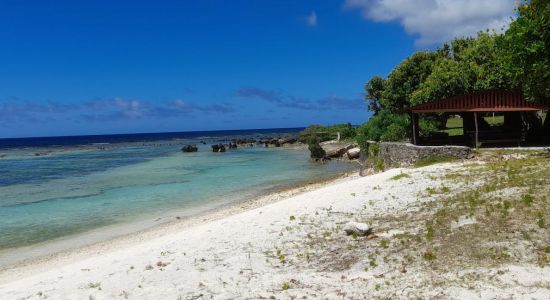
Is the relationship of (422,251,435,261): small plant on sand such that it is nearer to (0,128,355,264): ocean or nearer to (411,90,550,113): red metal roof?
(0,128,355,264): ocean

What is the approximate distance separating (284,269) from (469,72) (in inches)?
1081

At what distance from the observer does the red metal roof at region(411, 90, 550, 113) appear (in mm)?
22625

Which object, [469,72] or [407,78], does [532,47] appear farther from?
[407,78]

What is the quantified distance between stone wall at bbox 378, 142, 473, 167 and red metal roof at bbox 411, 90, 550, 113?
2.58 metres

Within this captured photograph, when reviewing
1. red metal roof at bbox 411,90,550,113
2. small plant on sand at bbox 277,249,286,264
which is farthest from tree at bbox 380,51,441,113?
small plant on sand at bbox 277,249,286,264

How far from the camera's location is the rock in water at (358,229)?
35.4ft

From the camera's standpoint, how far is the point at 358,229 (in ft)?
35.6

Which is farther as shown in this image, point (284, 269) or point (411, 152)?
point (411, 152)

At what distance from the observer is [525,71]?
17969 mm

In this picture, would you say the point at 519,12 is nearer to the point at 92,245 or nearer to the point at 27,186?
the point at 92,245

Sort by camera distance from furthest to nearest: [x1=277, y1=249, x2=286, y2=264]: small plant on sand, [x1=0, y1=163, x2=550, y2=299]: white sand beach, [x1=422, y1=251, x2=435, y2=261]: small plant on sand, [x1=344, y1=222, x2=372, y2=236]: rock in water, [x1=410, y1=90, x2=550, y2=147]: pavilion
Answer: [x1=410, y1=90, x2=550, y2=147]: pavilion < [x1=344, y1=222, x2=372, y2=236]: rock in water < [x1=277, y1=249, x2=286, y2=264]: small plant on sand < [x1=422, y1=251, x2=435, y2=261]: small plant on sand < [x1=0, y1=163, x2=550, y2=299]: white sand beach

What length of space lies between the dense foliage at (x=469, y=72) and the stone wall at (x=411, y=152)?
252cm

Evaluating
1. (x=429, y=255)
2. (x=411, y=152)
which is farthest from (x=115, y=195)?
(x=429, y=255)

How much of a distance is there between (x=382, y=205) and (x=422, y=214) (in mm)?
1708
